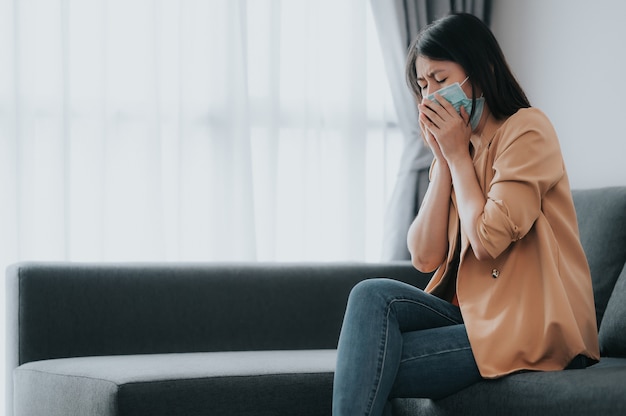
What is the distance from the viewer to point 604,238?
7.62 feet

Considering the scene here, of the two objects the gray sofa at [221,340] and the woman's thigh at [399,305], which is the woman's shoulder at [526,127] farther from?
the gray sofa at [221,340]

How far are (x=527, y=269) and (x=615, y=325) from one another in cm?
52

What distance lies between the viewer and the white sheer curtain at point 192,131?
2998 mm

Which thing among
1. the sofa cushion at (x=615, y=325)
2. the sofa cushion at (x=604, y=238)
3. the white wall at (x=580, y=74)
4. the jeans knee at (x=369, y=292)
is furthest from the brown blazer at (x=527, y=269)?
the white wall at (x=580, y=74)

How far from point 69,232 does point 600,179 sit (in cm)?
179

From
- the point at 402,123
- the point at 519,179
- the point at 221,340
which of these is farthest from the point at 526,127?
the point at 402,123

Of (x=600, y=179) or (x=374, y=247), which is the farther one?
(x=374, y=247)

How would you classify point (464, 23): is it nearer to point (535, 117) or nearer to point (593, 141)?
point (535, 117)

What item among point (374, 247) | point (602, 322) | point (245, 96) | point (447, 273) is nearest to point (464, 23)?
point (447, 273)

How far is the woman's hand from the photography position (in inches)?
74.6

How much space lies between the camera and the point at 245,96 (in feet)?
10.6

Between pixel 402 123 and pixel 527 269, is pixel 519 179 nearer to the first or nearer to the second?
pixel 527 269

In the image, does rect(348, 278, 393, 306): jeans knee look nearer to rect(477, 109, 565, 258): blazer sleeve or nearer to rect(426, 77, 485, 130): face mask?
rect(477, 109, 565, 258): blazer sleeve

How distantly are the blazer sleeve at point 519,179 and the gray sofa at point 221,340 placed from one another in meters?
0.28
